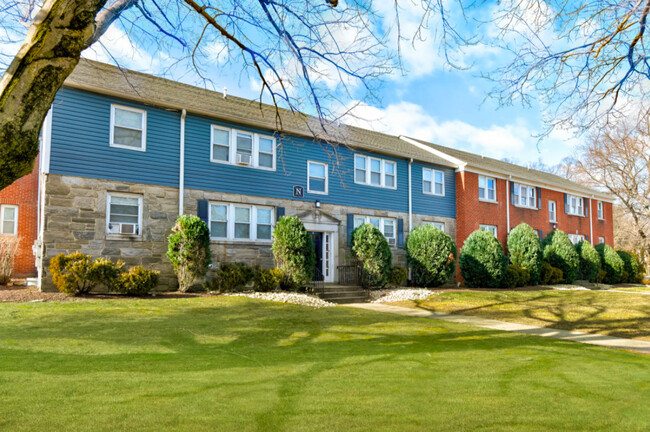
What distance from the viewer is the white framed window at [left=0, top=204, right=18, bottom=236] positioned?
19500 mm

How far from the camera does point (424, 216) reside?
21.2 m

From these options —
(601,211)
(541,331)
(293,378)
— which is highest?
(601,211)

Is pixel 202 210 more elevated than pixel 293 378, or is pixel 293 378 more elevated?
pixel 202 210

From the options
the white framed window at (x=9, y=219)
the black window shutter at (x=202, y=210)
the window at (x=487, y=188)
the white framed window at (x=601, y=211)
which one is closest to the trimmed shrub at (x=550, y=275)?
the window at (x=487, y=188)

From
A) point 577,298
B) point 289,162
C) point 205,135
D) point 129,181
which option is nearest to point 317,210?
point 289,162

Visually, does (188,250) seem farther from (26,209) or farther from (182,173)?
(26,209)

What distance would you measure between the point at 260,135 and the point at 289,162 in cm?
140

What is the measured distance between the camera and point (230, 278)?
1363 cm

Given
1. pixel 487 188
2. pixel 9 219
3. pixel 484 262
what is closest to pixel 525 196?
pixel 487 188

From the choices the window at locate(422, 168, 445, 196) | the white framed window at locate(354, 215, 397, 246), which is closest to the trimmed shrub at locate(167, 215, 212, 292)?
the white framed window at locate(354, 215, 397, 246)

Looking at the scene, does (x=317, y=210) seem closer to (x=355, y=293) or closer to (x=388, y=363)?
(x=355, y=293)

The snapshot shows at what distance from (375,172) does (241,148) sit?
6.18m

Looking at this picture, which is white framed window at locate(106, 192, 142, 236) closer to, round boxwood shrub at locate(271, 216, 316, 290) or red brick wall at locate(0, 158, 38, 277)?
round boxwood shrub at locate(271, 216, 316, 290)

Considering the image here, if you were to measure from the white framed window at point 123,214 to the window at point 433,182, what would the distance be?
12443 millimetres
